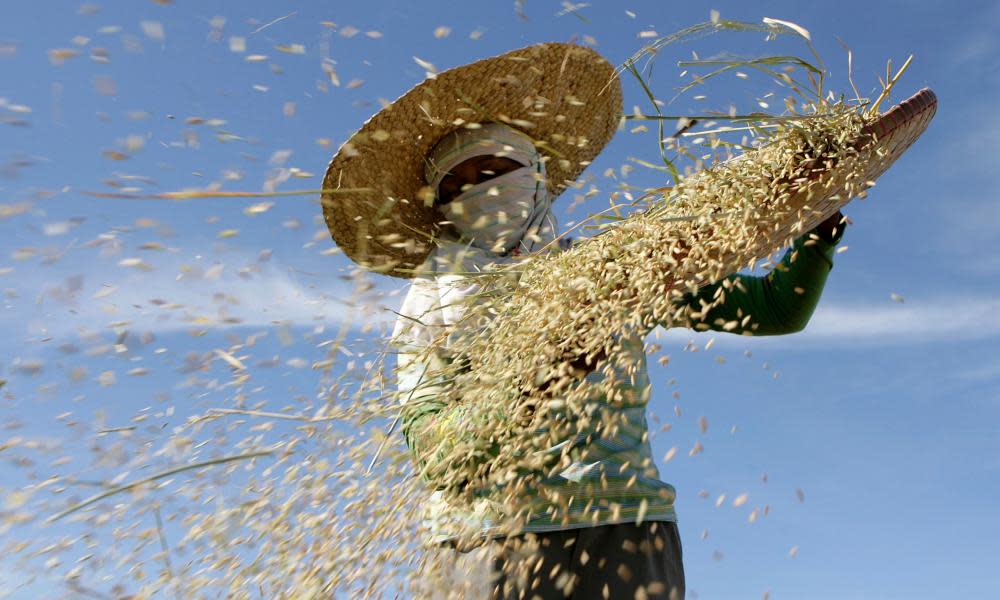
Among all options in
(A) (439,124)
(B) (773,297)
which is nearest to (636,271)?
(B) (773,297)

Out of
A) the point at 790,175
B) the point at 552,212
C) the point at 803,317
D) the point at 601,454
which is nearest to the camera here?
the point at 790,175

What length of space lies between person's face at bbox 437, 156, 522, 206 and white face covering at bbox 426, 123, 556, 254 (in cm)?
1

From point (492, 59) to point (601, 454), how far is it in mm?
1096

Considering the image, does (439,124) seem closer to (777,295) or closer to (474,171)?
(474,171)

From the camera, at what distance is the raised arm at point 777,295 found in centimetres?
174

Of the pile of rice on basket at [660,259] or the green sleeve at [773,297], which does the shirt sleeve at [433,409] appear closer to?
the pile of rice on basket at [660,259]

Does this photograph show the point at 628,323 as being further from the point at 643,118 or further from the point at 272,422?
the point at 272,422

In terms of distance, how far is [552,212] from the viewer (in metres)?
2.00

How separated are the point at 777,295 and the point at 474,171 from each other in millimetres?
842

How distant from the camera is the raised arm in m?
1.74

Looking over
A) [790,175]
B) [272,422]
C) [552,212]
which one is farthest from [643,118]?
[272,422]

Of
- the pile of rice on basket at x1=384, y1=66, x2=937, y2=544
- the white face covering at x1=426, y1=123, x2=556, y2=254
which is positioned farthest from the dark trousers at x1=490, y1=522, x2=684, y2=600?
the white face covering at x1=426, y1=123, x2=556, y2=254

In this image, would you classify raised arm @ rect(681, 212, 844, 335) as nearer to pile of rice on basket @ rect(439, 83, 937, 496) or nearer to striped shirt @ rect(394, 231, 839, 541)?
striped shirt @ rect(394, 231, 839, 541)

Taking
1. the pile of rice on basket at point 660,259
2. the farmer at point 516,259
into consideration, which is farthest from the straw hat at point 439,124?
the pile of rice on basket at point 660,259
